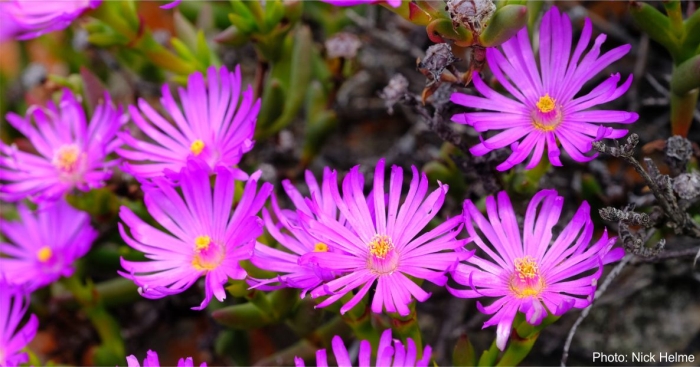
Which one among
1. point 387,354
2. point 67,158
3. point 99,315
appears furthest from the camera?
point 99,315

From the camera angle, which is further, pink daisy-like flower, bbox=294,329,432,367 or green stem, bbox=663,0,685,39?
green stem, bbox=663,0,685,39

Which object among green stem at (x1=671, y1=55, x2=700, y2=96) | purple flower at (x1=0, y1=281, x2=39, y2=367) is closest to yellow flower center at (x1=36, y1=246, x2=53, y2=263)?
purple flower at (x1=0, y1=281, x2=39, y2=367)

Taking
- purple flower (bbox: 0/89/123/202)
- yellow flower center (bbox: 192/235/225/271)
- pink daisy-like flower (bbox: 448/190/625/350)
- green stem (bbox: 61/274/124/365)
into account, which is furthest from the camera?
green stem (bbox: 61/274/124/365)

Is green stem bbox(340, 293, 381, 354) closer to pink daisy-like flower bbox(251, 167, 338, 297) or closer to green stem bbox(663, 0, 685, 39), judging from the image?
pink daisy-like flower bbox(251, 167, 338, 297)

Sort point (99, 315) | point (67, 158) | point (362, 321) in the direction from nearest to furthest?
A: point (362, 321) < point (67, 158) < point (99, 315)

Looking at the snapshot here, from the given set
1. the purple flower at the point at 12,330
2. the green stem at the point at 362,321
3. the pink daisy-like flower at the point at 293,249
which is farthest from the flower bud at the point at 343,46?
the purple flower at the point at 12,330

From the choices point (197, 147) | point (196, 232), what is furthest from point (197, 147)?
point (196, 232)

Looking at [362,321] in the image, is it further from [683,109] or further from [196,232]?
[683,109]

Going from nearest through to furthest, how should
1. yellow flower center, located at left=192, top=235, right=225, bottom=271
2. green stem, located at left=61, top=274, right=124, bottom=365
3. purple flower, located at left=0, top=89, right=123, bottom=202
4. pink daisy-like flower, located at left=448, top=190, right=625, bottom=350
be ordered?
pink daisy-like flower, located at left=448, top=190, right=625, bottom=350, yellow flower center, located at left=192, top=235, right=225, bottom=271, purple flower, located at left=0, top=89, right=123, bottom=202, green stem, located at left=61, top=274, right=124, bottom=365
